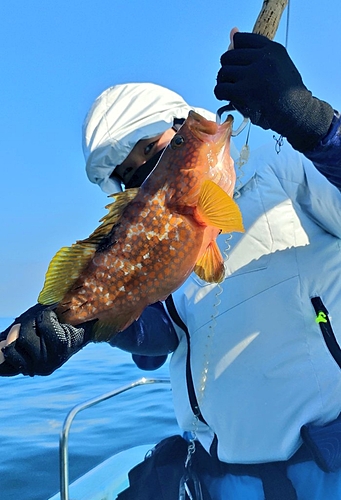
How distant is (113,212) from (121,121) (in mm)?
920

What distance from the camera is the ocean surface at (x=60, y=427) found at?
457 centimetres

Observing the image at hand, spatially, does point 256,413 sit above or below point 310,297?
below

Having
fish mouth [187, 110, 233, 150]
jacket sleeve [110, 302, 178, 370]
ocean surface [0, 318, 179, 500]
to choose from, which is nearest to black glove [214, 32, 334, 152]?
fish mouth [187, 110, 233, 150]

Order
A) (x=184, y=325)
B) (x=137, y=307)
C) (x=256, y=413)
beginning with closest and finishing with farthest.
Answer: (x=137, y=307) < (x=256, y=413) < (x=184, y=325)

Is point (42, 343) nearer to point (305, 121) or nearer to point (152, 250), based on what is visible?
point (152, 250)

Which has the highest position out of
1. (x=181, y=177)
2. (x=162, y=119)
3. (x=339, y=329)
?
(x=162, y=119)

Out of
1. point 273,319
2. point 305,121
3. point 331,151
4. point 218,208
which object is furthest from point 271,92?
point 273,319

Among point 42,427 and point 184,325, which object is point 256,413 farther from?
point 42,427

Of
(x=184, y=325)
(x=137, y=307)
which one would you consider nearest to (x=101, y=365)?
(x=184, y=325)

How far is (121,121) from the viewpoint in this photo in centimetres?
255

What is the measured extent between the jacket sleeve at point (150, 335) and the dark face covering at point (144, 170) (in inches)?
28.9

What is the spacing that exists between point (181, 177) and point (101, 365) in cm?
1024

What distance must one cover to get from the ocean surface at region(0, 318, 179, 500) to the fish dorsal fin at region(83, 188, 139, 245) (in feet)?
10.7

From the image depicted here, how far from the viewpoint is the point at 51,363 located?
1.87 meters
